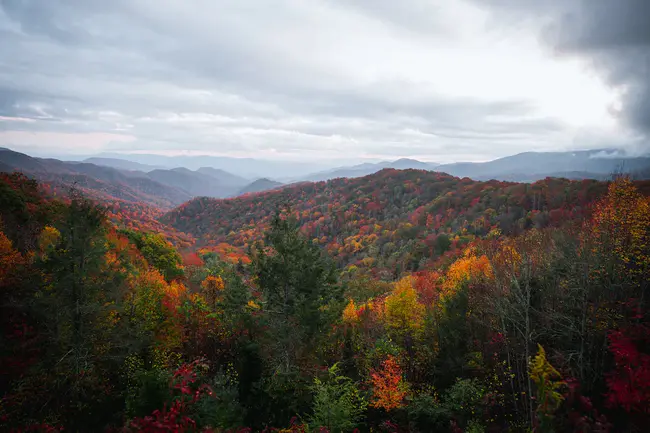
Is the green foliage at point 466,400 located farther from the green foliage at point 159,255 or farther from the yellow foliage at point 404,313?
the green foliage at point 159,255

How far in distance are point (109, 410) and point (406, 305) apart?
1793cm

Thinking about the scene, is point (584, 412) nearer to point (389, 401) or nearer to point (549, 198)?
point (389, 401)

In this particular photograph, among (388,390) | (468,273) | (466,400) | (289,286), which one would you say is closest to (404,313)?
(388,390)

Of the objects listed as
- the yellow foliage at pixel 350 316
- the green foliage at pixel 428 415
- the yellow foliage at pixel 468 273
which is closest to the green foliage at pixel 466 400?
the green foliage at pixel 428 415

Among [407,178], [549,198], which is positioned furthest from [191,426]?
[407,178]

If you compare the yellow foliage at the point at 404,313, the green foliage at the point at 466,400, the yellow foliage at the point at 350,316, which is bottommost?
the yellow foliage at the point at 350,316

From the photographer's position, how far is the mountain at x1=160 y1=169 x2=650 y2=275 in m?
76.3

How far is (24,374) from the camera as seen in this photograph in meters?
14.6

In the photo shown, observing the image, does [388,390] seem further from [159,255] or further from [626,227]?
[159,255]

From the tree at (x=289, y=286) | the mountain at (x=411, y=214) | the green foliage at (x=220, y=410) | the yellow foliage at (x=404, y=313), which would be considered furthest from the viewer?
the mountain at (x=411, y=214)

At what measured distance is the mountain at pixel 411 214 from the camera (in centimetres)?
7631

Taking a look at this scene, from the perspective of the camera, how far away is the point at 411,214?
131 m

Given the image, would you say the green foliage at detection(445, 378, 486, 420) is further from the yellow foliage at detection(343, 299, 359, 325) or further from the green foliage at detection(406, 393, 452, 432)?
the yellow foliage at detection(343, 299, 359, 325)

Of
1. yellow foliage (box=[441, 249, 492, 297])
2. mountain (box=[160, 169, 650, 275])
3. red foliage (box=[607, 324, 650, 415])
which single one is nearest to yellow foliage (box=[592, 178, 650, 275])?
red foliage (box=[607, 324, 650, 415])
